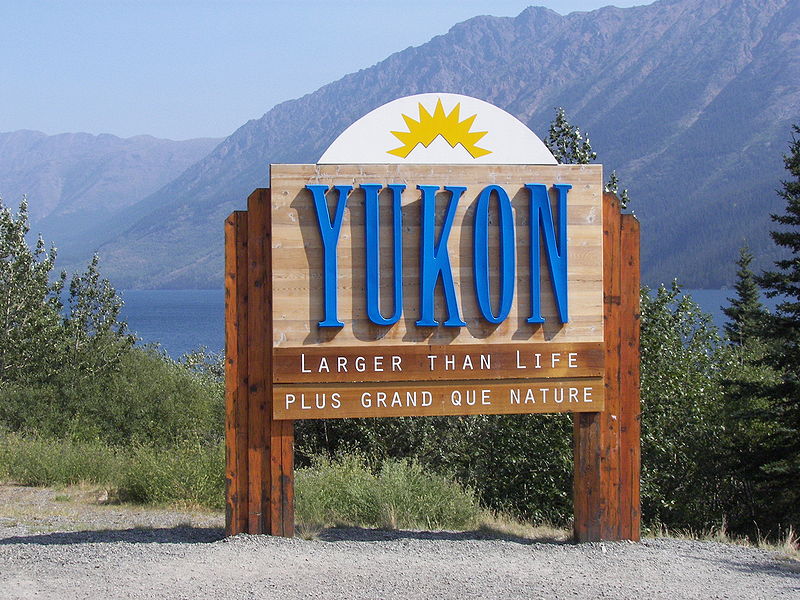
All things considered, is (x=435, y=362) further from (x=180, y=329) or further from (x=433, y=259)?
(x=180, y=329)

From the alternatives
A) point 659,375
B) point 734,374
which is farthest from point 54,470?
point 734,374

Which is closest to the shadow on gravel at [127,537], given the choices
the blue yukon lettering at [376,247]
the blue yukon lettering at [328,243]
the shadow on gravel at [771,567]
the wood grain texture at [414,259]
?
the wood grain texture at [414,259]

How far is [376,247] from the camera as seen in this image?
7938 mm

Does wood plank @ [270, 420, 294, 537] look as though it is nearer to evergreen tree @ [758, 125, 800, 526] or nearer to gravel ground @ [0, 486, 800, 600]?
gravel ground @ [0, 486, 800, 600]

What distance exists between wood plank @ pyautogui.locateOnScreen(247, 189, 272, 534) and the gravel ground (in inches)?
15.0

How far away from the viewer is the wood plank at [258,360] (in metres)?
7.98

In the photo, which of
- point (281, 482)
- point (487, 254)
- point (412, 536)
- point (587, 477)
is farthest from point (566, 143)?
point (281, 482)

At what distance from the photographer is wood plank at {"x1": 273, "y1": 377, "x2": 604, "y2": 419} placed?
7.96 metres

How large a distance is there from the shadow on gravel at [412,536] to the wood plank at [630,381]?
661 millimetres

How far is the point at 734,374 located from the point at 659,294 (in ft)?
15.8

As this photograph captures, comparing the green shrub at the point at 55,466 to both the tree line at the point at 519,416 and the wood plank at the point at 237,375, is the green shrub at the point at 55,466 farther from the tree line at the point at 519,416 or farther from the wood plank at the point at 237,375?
the wood plank at the point at 237,375

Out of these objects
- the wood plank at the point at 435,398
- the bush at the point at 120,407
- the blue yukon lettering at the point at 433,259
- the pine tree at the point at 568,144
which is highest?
the pine tree at the point at 568,144

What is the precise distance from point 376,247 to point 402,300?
51 cm

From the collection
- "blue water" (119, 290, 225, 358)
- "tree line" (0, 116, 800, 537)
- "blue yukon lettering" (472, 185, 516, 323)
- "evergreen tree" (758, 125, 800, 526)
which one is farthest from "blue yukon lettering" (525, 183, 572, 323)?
"blue water" (119, 290, 225, 358)
